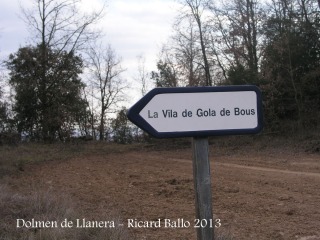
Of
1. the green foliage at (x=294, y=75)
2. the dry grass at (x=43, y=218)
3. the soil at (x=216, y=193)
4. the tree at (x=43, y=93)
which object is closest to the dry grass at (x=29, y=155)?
the soil at (x=216, y=193)

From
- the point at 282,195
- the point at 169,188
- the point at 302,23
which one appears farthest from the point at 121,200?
the point at 302,23

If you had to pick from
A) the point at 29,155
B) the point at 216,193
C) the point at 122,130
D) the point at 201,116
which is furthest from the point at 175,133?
the point at 122,130

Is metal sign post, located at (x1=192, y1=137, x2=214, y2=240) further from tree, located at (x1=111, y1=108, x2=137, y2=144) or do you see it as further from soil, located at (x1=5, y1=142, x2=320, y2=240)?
tree, located at (x1=111, y1=108, x2=137, y2=144)

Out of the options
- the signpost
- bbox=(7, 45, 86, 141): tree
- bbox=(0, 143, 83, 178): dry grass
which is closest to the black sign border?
the signpost

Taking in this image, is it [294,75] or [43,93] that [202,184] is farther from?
[43,93]

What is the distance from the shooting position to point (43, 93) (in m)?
28.3

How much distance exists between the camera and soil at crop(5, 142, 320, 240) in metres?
6.16

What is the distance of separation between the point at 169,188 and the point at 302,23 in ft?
62.5

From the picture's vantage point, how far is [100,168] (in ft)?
48.3

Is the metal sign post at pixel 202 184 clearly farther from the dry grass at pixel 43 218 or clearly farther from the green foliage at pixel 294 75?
the green foliage at pixel 294 75

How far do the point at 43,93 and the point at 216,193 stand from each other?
21.5 meters

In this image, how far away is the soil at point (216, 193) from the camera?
6.16 meters

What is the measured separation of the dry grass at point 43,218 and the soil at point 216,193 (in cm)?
→ 91

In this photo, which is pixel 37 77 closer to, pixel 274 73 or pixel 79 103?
pixel 79 103
